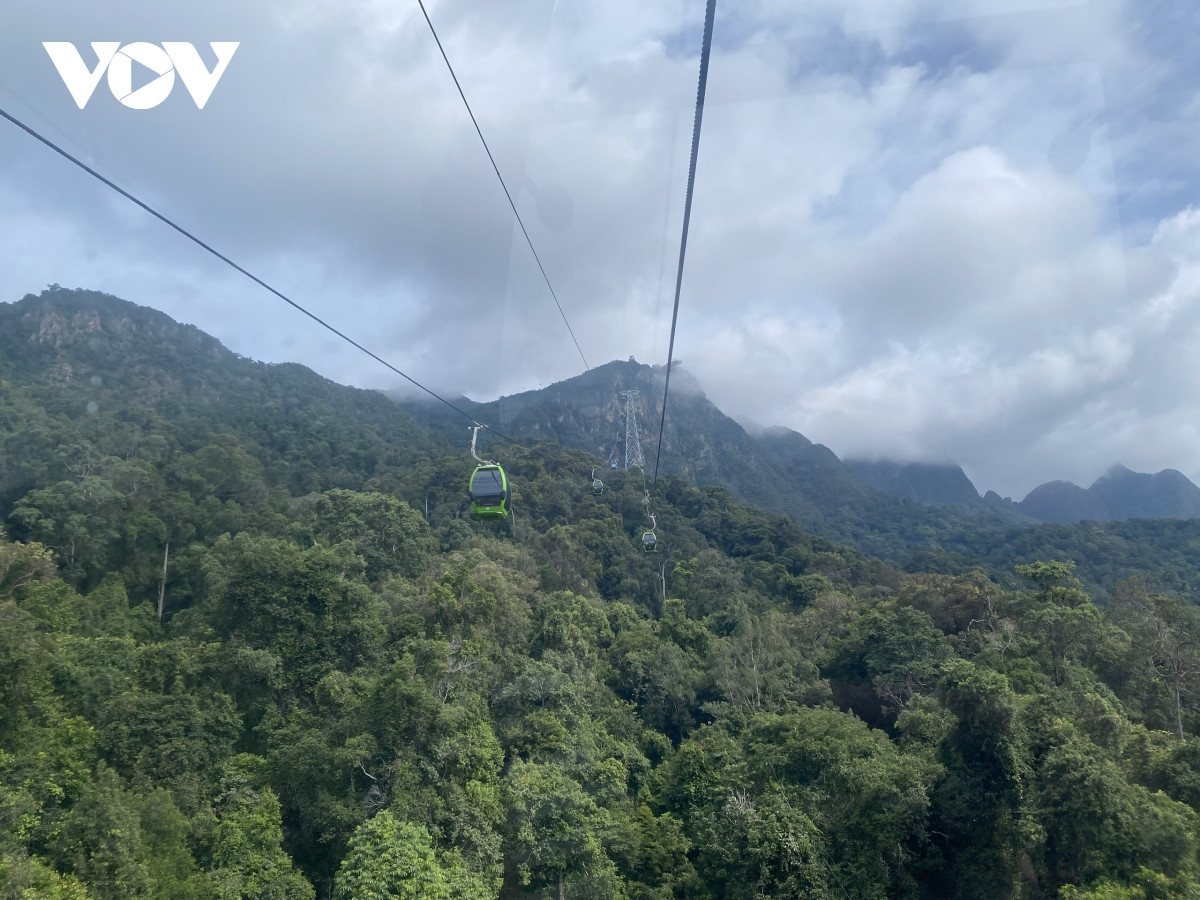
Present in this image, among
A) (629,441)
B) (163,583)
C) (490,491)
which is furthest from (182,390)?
(490,491)

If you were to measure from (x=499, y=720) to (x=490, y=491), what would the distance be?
30.7 feet

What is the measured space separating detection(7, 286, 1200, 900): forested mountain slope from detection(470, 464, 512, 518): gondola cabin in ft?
17.2

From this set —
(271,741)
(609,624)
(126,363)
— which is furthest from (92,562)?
(126,363)

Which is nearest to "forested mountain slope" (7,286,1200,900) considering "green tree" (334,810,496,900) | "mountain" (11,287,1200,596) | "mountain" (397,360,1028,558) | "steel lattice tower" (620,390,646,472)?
"green tree" (334,810,496,900)

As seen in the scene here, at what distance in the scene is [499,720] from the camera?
1983 centimetres

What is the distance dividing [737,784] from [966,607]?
15288 millimetres

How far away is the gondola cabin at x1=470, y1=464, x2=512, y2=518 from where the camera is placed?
1345 centimetres

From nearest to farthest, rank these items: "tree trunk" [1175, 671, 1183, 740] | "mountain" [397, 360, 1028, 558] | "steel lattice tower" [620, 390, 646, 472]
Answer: "tree trunk" [1175, 671, 1183, 740] → "steel lattice tower" [620, 390, 646, 472] → "mountain" [397, 360, 1028, 558]

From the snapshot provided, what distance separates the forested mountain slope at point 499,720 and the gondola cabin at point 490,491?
5246mm

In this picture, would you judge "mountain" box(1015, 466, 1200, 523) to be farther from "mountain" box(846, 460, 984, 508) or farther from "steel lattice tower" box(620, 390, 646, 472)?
"steel lattice tower" box(620, 390, 646, 472)

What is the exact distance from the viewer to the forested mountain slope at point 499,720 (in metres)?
12.4

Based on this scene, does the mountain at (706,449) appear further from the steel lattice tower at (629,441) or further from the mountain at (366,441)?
the steel lattice tower at (629,441)

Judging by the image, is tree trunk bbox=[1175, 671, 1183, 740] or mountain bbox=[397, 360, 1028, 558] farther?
mountain bbox=[397, 360, 1028, 558]

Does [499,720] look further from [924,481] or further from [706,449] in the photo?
[924,481]
